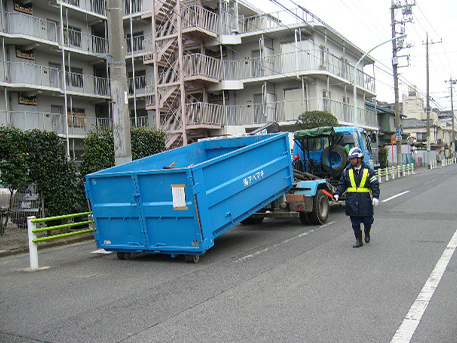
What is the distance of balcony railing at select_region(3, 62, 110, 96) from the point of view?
25.1 meters

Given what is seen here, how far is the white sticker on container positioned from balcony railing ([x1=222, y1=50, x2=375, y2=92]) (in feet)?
75.4

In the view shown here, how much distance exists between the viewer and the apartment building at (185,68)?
90.3ft

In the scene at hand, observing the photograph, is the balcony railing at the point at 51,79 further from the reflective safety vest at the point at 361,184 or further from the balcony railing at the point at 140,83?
the reflective safety vest at the point at 361,184

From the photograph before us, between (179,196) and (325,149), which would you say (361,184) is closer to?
(179,196)

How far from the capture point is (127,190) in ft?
26.6

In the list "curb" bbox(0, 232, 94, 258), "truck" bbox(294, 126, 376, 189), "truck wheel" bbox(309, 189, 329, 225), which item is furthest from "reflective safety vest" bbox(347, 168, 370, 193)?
"curb" bbox(0, 232, 94, 258)

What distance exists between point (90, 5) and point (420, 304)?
1212 inches

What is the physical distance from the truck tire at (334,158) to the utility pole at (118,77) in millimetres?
5848

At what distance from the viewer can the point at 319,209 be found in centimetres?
1135

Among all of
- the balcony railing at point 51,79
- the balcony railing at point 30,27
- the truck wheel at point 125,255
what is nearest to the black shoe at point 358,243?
the truck wheel at point 125,255

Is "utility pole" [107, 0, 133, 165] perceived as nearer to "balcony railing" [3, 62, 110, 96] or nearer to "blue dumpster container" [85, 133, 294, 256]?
"blue dumpster container" [85, 133, 294, 256]

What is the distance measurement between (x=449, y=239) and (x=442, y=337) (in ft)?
17.3

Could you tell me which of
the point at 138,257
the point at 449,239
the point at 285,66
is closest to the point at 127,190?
the point at 138,257

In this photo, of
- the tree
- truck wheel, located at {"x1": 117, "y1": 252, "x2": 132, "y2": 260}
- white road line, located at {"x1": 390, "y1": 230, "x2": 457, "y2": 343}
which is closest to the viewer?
white road line, located at {"x1": 390, "y1": 230, "x2": 457, "y2": 343}
